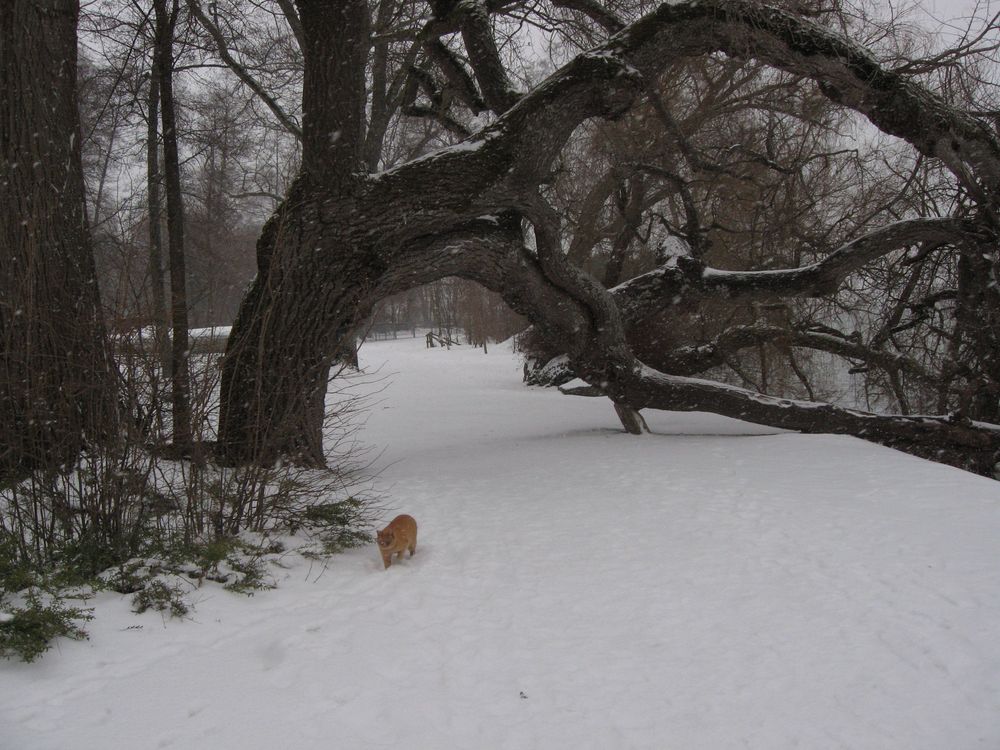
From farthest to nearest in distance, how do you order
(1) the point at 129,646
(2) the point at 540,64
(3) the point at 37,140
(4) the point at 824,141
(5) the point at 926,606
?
1. (2) the point at 540,64
2. (4) the point at 824,141
3. (3) the point at 37,140
4. (5) the point at 926,606
5. (1) the point at 129,646

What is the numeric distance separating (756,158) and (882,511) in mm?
6261

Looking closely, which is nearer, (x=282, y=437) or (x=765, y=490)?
(x=282, y=437)

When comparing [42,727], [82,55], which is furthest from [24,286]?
[82,55]

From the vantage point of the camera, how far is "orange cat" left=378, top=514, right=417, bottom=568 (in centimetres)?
400

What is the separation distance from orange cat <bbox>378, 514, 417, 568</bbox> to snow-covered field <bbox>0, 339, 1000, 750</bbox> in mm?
132

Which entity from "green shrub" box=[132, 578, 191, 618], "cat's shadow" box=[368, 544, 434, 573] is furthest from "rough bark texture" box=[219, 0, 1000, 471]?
"green shrub" box=[132, 578, 191, 618]

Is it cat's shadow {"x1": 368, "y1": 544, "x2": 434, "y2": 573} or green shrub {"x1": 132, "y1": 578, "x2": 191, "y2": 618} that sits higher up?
green shrub {"x1": 132, "y1": 578, "x2": 191, "y2": 618}

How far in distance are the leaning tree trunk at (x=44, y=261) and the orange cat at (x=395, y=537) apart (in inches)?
66.6

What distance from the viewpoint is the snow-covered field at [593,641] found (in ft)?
8.14

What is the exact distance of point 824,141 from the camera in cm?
1141

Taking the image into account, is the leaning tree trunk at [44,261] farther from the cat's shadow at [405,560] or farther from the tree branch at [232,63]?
the tree branch at [232,63]

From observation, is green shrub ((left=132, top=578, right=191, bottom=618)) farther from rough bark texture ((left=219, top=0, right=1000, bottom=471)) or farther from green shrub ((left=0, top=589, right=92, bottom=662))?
rough bark texture ((left=219, top=0, right=1000, bottom=471))

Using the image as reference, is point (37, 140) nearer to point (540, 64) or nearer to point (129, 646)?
point (129, 646)

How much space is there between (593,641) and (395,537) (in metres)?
1.43
